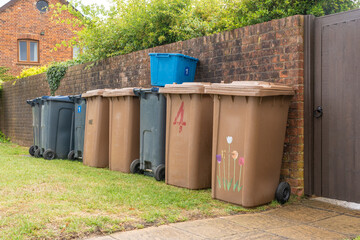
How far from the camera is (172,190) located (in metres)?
5.30

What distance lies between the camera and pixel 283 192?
4832mm

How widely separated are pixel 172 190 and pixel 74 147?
4.10 meters

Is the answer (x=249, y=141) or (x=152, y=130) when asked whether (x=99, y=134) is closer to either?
(x=152, y=130)

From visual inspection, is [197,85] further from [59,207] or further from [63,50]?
[63,50]

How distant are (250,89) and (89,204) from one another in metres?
2.03

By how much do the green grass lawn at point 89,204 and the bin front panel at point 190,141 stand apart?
0.56ft

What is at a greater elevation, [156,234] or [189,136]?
[189,136]

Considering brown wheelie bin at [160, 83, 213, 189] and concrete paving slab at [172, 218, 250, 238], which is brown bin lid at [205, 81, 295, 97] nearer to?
brown wheelie bin at [160, 83, 213, 189]

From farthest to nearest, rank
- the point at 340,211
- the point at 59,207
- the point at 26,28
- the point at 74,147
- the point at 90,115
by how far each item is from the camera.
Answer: the point at 26,28, the point at 74,147, the point at 90,115, the point at 340,211, the point at 59,207

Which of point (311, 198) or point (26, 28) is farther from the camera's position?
point (26, 28)

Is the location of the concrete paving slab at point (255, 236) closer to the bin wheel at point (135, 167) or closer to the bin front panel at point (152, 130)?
the bin front panel at point (152, 130)

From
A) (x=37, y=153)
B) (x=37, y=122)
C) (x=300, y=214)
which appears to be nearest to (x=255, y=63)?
(x=300, y=214)

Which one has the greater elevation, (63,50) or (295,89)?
(63,50)

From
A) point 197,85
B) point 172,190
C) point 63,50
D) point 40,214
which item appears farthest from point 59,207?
point 63,50
